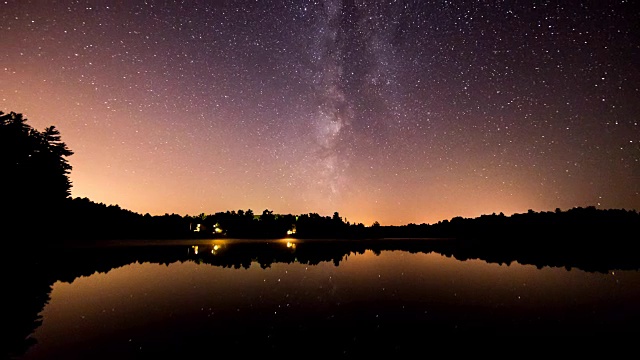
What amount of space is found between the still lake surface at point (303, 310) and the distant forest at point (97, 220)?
55.3ft

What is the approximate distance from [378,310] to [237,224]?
98840 mm

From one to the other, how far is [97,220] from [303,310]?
199 feet

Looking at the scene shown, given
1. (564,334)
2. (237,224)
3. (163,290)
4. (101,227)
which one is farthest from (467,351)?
(237,224)

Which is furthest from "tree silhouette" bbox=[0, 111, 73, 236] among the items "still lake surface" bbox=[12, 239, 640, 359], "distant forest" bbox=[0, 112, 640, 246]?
"still lake surface" bbox=[12, 239, 640, 359]

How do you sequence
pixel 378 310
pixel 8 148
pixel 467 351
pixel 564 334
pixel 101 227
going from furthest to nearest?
pixel 101 227 → pixel 8 148 → pixel 378 310 → pixel 564 334 → pixel 467 351

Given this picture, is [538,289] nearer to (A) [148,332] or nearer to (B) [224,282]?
(B) [224,282]

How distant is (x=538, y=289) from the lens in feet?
54.9

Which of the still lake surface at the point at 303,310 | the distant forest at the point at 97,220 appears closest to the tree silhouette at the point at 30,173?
the distant forest at the point at 97,220

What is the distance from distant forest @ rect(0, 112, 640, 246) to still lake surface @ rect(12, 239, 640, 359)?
1685cm

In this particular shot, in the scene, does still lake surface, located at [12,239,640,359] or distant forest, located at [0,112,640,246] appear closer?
still lake surface, located at [12,239,640,359]

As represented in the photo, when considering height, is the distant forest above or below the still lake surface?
above

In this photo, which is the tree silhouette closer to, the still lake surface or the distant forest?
the distant forest

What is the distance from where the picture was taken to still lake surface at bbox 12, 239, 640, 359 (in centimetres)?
846

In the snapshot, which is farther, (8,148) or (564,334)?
(8,148)
